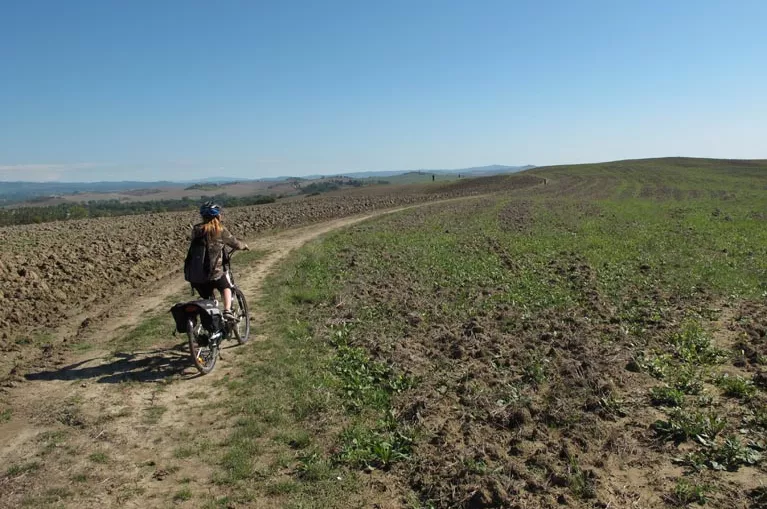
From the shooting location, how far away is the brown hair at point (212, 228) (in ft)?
26.3

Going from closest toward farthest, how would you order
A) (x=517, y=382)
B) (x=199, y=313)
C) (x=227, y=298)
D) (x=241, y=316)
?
1. (x=517, y=382)
2. (x=199, y=313)
3. (x=227, y=298)
4. (x=241, y=316)

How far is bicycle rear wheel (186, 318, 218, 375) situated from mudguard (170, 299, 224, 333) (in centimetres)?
9

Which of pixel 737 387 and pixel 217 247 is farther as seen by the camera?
pixel 217 247

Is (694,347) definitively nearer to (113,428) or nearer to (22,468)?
(113,428)

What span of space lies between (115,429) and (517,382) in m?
5.32

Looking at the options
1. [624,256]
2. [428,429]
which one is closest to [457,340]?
[428,429]

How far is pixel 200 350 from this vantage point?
7598mm

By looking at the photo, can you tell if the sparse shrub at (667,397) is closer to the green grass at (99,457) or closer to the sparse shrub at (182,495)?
the sparse shrub at (182,495)

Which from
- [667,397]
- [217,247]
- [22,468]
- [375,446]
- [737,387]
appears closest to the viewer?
[22,468]

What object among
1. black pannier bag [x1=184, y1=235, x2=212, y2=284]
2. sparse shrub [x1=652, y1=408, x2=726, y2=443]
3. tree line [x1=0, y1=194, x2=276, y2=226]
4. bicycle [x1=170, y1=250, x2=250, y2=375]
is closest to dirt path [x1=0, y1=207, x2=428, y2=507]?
bicycle [x1=170, y1=250, x2=250, y2=375]

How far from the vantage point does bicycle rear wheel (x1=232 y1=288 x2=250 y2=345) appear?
8891mm

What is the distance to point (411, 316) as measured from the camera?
10430 mm

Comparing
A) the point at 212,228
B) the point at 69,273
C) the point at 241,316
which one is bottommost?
the point at 241,316

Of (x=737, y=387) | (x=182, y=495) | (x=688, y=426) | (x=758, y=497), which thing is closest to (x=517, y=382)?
(x=688, y=426)
